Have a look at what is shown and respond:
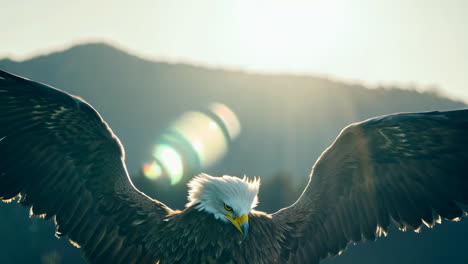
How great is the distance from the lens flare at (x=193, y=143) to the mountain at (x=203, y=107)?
0.90 meters

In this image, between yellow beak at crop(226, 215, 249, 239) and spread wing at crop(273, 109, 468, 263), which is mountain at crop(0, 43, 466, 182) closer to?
spread wing at crop(273, 109, 468, 263)

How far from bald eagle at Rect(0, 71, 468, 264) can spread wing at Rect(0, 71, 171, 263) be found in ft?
0.04

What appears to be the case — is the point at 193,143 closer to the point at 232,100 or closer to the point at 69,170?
the point at 232,100

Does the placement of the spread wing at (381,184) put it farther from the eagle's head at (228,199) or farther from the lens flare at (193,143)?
the lens flare at (193,143)

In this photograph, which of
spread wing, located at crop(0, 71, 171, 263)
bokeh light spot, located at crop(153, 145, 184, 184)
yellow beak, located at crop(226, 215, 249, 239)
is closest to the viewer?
yellow beak, located at crop(226, 215, 249, 239)

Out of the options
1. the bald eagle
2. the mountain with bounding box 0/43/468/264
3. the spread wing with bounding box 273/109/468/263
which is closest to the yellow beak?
the bald eagle

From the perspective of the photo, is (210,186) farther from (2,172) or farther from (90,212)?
(2,172)

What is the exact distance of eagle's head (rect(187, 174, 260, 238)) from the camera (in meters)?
5.83

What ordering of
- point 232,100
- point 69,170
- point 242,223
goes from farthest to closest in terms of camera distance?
point 232,100
point 69,170
point 242,223

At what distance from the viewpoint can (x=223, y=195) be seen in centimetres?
592

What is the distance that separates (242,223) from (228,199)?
30 centimetres

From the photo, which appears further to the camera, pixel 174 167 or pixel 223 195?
pixel 174 167

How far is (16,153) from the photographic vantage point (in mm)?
6859

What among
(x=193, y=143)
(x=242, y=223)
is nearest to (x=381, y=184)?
(x=242, y=223)
